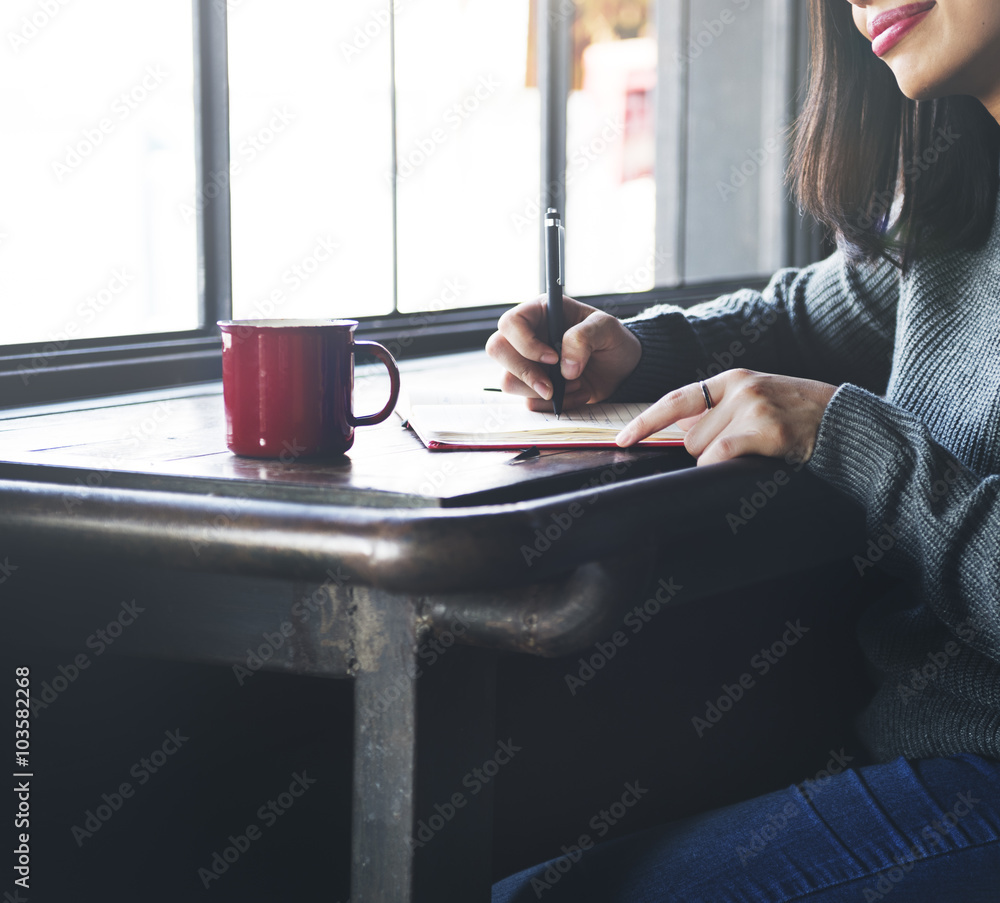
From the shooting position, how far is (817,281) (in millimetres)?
1535

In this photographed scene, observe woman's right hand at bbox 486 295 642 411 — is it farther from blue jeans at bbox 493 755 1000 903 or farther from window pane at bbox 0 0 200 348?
window pane at bbox 0 0 200 348

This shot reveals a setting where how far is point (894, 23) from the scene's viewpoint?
118cm

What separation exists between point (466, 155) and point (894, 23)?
141 centimetres

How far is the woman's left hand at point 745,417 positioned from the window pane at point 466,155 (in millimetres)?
1201

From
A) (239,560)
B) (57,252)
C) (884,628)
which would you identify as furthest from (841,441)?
(57,252)

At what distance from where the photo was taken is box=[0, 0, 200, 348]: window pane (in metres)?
1.46

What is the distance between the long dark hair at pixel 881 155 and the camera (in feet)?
4.36

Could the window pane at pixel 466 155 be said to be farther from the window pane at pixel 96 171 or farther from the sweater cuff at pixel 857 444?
the sweater cuff at pixel 857 444

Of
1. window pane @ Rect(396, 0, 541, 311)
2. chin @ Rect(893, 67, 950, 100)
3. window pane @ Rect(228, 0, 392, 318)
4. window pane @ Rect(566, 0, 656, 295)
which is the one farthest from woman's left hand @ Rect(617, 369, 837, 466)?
window pane @ Rect(566, 0, 656, 295)

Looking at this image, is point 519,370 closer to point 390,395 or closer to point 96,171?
point 390,395

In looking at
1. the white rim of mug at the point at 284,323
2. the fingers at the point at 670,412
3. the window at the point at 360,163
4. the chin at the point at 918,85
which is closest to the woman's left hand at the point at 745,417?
the fingers at the point at 670,412

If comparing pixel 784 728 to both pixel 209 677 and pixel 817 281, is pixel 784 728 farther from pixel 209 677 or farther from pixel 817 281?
pixel 209 677

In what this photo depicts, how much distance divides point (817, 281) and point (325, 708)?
88 centimetres

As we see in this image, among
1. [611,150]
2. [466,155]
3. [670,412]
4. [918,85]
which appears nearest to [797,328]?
[918,85]
